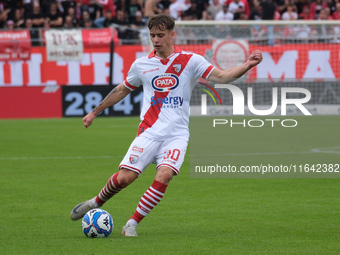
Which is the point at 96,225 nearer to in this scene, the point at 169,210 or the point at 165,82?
the point at 165,82

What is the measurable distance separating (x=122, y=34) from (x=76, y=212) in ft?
50.2

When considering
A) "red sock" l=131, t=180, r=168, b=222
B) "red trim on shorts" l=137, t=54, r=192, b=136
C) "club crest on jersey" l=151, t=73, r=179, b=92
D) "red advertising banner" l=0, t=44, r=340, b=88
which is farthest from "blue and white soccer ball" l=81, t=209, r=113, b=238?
"red advertising banner" l=0, t=44, r=340, b=88

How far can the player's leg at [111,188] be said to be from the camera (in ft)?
22.2

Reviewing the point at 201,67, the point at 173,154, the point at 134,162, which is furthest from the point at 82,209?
the point at 201,67

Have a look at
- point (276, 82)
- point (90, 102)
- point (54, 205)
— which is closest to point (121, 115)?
point (90, 102)

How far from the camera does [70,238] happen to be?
6.62 meters

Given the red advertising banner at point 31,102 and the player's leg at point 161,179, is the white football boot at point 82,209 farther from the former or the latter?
the red advertising banner at point 31,102

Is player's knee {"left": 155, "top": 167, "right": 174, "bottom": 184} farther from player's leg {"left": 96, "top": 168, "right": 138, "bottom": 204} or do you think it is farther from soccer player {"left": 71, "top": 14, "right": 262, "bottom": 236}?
player's leg {"left": 96, "top": 168, "right": 138, "bottom": 204}

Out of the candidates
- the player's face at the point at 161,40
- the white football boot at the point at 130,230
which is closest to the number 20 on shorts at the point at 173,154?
the white football boot at the point at 130,230

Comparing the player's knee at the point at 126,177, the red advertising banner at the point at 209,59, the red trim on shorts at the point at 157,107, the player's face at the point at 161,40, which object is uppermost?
the player's face at the point at 161,40

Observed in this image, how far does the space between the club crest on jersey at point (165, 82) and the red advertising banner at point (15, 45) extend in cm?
1489

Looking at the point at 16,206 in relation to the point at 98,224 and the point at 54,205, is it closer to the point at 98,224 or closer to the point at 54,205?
the point at 54,205

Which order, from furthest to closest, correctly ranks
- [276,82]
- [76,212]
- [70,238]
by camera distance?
1. [276,82]
2. [76,212]
3. [70,238]

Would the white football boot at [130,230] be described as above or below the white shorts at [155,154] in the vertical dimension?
below
